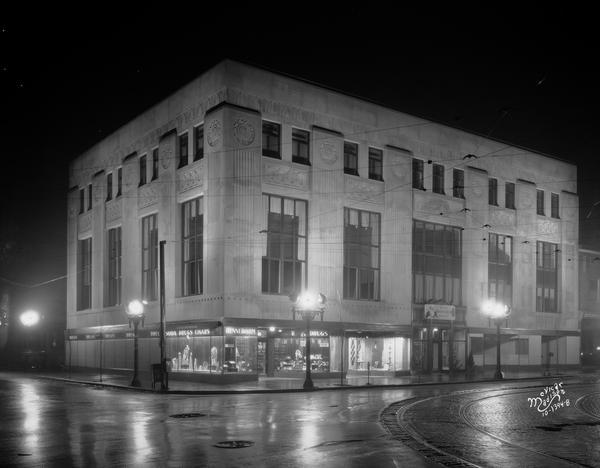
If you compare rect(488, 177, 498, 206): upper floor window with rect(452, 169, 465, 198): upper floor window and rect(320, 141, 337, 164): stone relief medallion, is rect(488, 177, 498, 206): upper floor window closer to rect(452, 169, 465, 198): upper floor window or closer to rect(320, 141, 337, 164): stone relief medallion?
rect(452, 169, 465, 198): upper floor window

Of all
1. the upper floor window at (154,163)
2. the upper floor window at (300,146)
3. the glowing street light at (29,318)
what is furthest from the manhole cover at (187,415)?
the glowing street light at (29,318)

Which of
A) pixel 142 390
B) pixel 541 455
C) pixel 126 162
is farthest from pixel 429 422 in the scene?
pixel 126 162

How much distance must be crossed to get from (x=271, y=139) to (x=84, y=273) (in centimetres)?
2465

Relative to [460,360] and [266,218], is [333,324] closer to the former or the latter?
[266,218]

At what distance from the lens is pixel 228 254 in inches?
1662

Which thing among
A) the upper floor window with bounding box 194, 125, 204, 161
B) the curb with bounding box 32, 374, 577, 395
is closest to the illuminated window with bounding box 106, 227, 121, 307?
the curb with bounding box 32, 374, 577, 395

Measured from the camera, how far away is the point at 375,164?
50.8 meters

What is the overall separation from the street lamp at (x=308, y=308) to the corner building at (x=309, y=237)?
936mm

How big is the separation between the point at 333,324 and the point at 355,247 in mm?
5446

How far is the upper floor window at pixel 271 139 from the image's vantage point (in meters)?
45.0

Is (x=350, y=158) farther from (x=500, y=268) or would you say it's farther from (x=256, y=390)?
(x=256, y=390)

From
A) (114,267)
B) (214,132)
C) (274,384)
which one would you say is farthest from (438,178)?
(114,267)

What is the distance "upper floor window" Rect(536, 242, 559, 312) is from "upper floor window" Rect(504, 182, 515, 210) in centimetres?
442

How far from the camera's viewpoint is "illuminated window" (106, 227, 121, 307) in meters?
Result: 55.8
